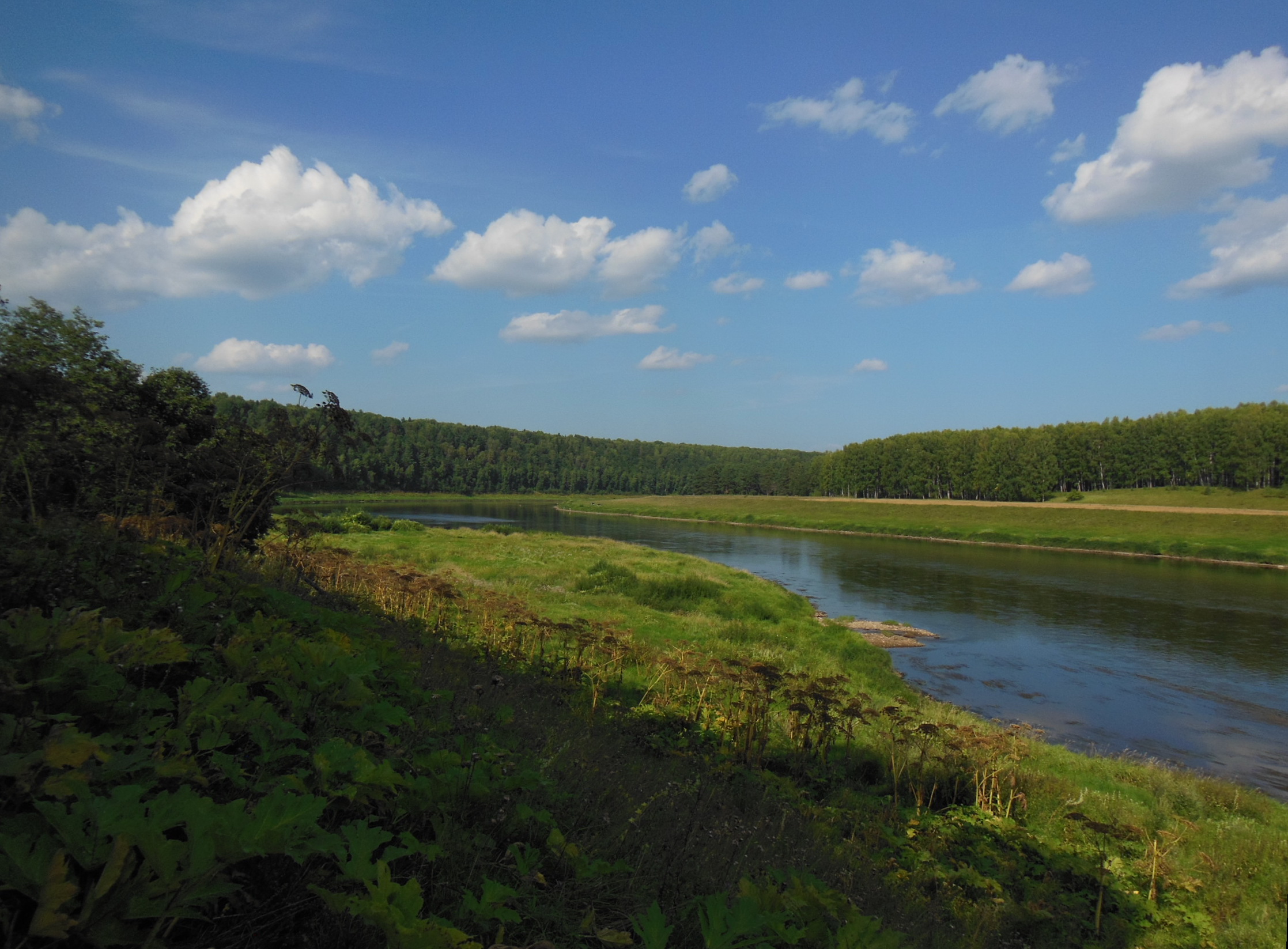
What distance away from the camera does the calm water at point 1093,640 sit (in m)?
14.8

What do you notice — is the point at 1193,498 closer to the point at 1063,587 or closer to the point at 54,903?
the point at 1063,587

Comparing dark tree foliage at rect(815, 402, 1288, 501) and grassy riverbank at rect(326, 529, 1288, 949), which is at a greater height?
dark tree foliage at rect(815, 402, 1288, 501)

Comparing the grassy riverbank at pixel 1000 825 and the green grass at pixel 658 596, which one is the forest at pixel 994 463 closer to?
the green grass at pixel 658 596

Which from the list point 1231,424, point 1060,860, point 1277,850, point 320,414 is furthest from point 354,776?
point 1231,424

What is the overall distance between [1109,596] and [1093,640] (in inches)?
404

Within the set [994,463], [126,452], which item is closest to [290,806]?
[126,452]

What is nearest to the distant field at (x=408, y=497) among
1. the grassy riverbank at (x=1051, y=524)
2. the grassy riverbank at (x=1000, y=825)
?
the grassy riverbank at (x=1051, y=524)

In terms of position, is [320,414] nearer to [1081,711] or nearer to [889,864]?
[889,864]

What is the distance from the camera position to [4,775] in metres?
1.81

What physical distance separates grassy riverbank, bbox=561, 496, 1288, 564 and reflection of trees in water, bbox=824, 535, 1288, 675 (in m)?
6.42

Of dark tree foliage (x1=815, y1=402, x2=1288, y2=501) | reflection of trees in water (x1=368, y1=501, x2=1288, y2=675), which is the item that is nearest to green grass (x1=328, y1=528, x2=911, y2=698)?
reflection of trees in water (x1=368, y1=501, x2=1288, y2=675)

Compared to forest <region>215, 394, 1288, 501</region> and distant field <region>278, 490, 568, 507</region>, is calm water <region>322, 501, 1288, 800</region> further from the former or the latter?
distant field <region>278, 490, 568, 507</region>

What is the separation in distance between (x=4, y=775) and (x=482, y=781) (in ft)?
6.21

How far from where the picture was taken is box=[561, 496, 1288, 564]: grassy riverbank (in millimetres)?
47125
